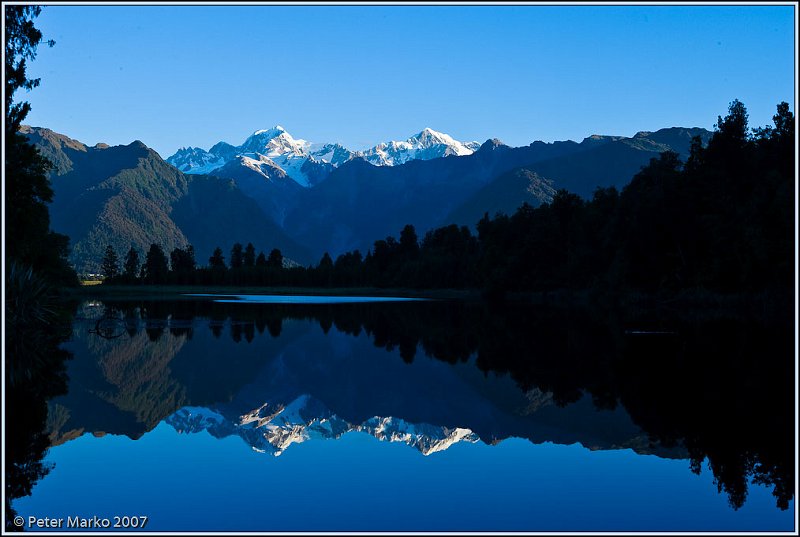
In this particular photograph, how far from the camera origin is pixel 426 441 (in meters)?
19.4

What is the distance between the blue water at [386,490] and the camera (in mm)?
12664

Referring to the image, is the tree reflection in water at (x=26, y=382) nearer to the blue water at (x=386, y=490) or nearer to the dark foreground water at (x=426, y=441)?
the dark foreground water at (x=426, y=441)

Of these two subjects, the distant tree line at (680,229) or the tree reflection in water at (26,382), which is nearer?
the tree reflection in water at (26,382)

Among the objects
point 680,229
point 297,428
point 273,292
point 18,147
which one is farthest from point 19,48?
point 273,292

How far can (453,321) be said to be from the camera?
6625 centimetres

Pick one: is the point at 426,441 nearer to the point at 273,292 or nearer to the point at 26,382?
the point at 26,382

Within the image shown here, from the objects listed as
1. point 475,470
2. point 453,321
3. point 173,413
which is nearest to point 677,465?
point 475,470

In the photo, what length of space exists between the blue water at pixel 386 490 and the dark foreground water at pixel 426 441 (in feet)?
0.19

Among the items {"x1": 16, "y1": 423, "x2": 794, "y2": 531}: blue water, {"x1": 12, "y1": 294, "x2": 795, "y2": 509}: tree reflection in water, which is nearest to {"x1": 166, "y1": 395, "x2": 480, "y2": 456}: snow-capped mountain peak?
{"x1": 16, "y1": 423, "x2": 794, "y2": 531}: blue water

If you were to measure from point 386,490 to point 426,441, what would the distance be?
4784 mm

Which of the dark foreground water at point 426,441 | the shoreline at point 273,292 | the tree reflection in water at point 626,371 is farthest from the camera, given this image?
the shoreline at point 273,292

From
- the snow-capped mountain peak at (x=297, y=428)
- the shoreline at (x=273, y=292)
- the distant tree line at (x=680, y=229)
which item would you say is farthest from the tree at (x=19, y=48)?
the shoreline at (x=273, y=292)

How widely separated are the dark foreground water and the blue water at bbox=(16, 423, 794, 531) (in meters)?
0.06

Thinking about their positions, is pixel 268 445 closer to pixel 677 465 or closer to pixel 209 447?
pixel 209 447
